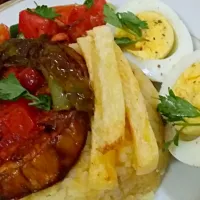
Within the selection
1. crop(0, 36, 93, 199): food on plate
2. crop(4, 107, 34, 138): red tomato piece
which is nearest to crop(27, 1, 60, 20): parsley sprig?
crop(0, 36, 93, 199): food on plate

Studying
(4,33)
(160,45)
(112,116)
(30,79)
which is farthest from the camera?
(4,33)

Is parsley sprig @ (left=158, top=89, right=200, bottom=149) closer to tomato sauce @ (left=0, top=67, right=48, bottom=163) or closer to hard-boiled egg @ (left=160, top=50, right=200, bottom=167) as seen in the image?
hard-boiled egg @ (left=160, top=50, right=200, bottom=167)

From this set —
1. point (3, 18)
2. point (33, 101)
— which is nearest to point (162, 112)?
point (33, 101)

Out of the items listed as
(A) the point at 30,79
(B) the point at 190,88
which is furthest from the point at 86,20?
(B) the point at 190,88

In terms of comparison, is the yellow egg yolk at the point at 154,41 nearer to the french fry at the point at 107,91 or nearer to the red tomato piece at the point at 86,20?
the red tomato piece at the point at 86,20

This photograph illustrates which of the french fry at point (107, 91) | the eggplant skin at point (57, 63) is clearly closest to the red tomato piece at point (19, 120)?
the eggplant skin at point (57, 63)

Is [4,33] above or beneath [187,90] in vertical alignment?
above

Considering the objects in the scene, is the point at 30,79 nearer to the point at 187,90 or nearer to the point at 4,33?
the point at 187,90
